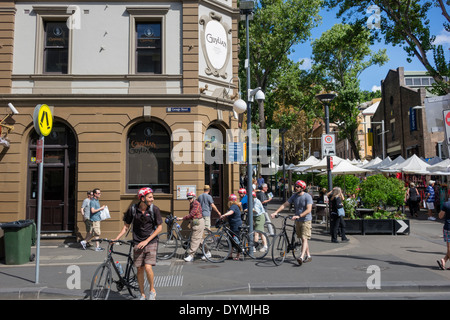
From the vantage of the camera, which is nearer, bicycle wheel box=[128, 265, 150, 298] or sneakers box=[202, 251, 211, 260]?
bicycle wheel box=[128, 265, 150, 298]

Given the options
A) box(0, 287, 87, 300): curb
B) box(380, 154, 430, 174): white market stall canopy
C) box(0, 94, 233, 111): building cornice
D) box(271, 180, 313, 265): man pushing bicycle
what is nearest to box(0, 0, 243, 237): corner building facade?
box(0, 94, 233, 111): building cornice

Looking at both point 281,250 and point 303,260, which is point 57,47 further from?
point 303,260

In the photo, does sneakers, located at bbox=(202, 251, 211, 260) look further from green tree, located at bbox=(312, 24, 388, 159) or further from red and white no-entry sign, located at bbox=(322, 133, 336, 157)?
green tree, located at bbox=(312, 24, 388, 159)

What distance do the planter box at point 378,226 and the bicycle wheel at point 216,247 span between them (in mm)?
5941

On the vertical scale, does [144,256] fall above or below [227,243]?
above

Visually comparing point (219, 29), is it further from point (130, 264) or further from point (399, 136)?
point (399, 136)

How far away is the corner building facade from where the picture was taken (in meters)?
12.4

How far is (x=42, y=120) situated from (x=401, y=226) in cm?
1190

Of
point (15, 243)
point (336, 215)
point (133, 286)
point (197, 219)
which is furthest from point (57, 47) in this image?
point (336, 215)

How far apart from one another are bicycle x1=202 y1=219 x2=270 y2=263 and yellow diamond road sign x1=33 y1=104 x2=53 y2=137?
4.59 metres

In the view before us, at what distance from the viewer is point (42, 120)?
7734mm

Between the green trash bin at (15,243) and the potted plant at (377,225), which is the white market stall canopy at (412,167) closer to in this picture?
the potted plant at (377,225)
